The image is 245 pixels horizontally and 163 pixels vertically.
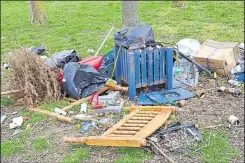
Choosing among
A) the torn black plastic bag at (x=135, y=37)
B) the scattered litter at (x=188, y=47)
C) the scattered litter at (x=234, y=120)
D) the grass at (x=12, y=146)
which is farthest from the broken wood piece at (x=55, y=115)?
the scattered litter at (x=188, y=47)

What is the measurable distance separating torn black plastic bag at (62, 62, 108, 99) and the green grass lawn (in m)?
2.05

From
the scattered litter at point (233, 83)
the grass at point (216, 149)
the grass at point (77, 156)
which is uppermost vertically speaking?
the scattered litter at point (233, 83)

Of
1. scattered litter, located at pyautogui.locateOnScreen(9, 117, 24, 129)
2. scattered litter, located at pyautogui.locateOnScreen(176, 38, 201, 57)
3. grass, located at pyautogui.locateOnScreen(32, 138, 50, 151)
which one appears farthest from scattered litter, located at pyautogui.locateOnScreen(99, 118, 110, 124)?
scattered litter, located at pyautogui.locateOnScreen(176, 38, 201, 57)

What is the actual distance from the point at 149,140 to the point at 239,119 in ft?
4.15

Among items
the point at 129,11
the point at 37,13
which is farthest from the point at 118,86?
the point at 37,13

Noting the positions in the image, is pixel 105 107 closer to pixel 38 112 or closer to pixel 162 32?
pixel 38 112

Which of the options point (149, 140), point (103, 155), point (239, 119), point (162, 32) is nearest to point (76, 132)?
point (103, 155)

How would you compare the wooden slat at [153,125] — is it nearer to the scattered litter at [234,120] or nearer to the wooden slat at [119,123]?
the wooden slat at [119,123]

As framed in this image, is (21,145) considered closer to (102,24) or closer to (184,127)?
(184,127)

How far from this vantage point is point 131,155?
409 centimetres

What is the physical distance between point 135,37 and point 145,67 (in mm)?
421

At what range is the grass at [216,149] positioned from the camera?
402 centimetres

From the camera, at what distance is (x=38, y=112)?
5.22 m

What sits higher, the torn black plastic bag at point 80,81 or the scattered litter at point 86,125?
the torn black plastic bag at point 80,81
